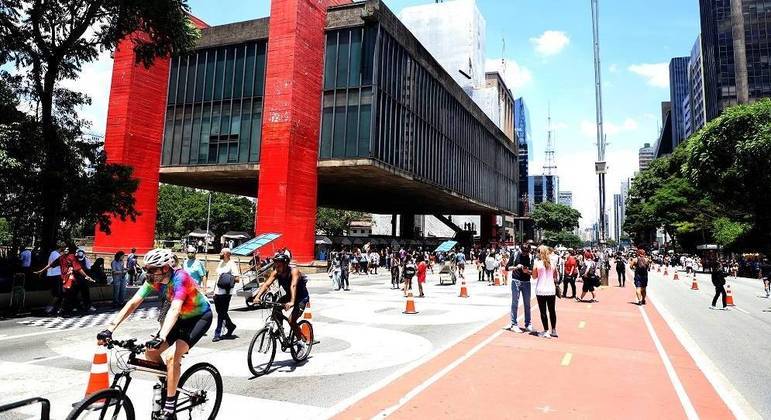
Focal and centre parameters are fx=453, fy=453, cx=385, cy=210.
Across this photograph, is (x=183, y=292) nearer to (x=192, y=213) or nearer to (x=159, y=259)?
(x=159, y=259)

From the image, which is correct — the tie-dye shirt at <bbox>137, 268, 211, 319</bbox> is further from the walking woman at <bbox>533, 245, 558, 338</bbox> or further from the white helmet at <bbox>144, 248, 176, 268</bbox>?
the walking woman at <bbox>533, 245, 558, 338</bbox>

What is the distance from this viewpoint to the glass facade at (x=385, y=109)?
3485cm

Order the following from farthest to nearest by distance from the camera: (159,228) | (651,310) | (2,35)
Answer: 1. (159,228)
2. (651,310)
3. (2,35)

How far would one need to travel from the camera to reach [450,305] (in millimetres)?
15711

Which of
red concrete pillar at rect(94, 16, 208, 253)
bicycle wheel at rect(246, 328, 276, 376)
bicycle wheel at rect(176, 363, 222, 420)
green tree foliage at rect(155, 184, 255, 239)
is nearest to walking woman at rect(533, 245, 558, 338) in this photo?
bicycle wheel at rect(246, 328, 276, 376)

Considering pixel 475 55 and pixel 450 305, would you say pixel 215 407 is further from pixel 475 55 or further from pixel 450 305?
pixel 475 55

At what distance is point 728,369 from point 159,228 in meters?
86.5

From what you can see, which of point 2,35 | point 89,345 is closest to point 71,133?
point 2,35

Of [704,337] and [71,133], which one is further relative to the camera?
[71,133]

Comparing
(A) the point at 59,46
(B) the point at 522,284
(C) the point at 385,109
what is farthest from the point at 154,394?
(C) the point at 385,109

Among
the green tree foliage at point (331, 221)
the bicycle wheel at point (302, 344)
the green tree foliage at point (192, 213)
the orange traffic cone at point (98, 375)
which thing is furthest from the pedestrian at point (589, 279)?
the green tree foliage at point (331, 221)

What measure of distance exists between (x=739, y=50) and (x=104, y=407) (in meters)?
126

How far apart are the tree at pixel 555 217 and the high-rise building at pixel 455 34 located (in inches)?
1907

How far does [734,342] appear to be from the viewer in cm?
1041
